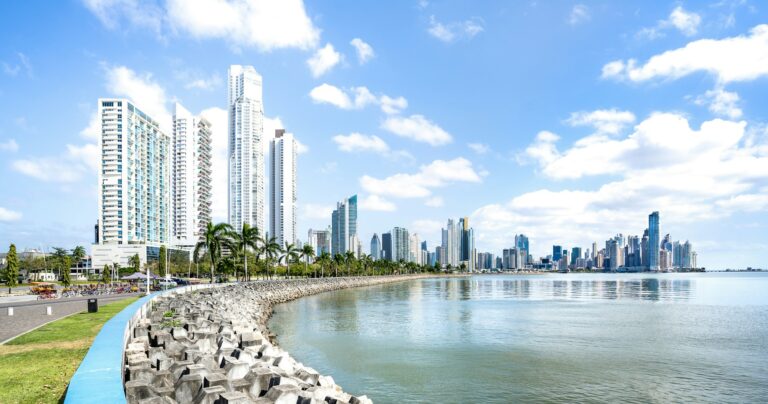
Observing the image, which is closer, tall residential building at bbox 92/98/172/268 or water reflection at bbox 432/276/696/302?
water reflection at bbox 432/276/696/302

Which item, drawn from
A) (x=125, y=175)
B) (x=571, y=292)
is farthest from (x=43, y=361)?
(x=125, y=175)

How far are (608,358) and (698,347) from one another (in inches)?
321

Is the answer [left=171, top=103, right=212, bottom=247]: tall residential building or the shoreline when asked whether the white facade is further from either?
the shoreline

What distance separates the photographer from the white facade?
5527 inches

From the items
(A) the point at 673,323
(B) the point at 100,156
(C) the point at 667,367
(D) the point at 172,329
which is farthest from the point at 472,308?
(B) the point at 100,156

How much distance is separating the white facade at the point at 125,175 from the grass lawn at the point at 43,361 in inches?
5320

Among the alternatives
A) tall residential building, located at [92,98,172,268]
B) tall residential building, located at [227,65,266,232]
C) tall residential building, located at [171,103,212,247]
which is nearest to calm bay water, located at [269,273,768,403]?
tall residential building, located at [92,98,172,268]

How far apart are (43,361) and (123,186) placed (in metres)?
145

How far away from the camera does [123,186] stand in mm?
141625

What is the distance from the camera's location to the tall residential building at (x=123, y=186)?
459 feet

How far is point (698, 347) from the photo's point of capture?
28.7 m

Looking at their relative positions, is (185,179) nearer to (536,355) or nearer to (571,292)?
(571,292)

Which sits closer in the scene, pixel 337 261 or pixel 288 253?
pixel 288 253

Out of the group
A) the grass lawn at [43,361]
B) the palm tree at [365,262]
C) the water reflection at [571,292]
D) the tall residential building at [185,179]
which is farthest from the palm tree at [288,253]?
the grass lawn at [43,361]
